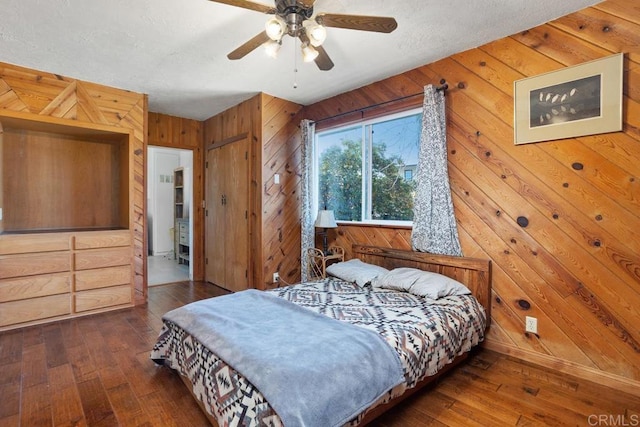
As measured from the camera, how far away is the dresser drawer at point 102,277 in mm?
3262

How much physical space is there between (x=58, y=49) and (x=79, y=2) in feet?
2.92

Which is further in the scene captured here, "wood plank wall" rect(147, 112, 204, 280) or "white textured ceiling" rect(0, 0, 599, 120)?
"wood plank wall" rect(147, 112, 204, 280)

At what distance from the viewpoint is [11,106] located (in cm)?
291

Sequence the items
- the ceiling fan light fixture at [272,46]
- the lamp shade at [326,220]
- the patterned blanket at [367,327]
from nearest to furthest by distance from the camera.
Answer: the patterned blanket at [367,327] → the ceiling fan light fixture at [272,46] → the lamp shade at [326,220]

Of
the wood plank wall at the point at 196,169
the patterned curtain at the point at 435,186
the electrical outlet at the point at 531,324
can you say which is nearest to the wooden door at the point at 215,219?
the wood plank wall at the point at 196,169

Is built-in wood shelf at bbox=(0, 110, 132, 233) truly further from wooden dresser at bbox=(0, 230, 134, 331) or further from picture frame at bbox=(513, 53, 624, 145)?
picture frame at bbox=(513, 53, 624, 145)

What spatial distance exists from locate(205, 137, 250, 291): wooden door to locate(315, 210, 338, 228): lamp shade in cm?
100

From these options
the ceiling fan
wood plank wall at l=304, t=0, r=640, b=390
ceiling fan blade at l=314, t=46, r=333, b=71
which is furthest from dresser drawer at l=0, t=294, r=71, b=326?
wood plank wall at l=304, t=0, r=640, b=390

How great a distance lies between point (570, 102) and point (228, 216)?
12.6 ft

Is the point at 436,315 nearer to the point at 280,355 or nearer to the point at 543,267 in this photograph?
the point at 543,267

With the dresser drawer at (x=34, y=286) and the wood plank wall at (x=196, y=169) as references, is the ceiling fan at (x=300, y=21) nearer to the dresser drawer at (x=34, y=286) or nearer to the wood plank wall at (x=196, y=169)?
the dresser drawer at (x=34, y=286)

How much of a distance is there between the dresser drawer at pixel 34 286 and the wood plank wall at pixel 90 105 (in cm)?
68

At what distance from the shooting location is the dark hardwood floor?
171 centimetres

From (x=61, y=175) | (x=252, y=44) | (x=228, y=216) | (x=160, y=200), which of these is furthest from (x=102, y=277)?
(x=160, y=200)
